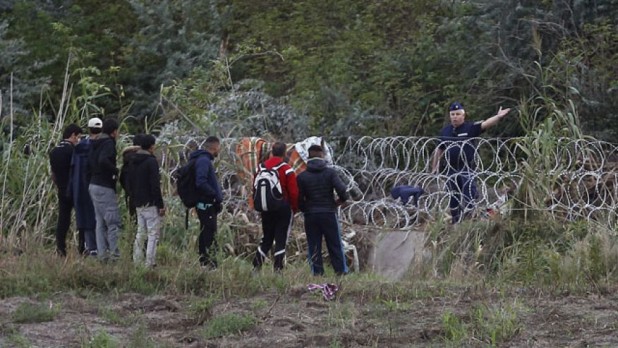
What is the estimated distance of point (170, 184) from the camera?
51.4 ft

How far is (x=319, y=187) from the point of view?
1328cm

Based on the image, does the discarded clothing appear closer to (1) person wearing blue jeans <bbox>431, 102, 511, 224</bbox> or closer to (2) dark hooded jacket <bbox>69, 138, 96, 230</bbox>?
(2) dark hooded jacket <bbox>69, 138, 96, 230</bbox>

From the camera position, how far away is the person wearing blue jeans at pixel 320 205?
13281 mm

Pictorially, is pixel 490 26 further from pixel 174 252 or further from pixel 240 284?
pixel 240 284

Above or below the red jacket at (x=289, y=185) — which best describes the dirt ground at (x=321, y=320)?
below

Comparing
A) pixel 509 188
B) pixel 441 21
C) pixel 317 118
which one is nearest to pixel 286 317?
pixel 509 188

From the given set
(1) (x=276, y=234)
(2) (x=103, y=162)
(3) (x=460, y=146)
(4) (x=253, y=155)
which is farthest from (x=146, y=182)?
(3) (x=460, y=146)

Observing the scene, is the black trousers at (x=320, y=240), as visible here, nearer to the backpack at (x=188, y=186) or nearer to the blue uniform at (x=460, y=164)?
the backpack at (x=188, y=186)

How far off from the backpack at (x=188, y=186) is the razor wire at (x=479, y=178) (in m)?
2.68

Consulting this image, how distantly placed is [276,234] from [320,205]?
724mm

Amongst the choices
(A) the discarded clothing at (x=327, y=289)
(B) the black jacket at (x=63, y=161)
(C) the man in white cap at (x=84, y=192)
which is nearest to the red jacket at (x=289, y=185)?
(C) the man in white cap at (x=84, y=192)

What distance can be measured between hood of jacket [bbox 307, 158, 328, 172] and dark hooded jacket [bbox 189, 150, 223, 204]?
1014 millimetres

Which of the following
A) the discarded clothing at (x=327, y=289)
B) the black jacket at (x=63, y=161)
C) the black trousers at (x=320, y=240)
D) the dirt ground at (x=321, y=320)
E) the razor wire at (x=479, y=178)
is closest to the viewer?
the dirt ground at (x=321, y=320)

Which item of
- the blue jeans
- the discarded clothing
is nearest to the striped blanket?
the blue jeans
